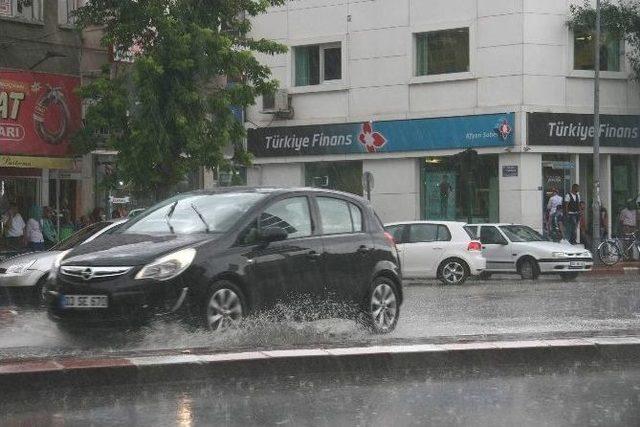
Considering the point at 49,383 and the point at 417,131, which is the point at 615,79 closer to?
the point at 417,131

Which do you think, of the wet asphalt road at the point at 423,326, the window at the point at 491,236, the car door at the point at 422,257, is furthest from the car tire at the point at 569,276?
the wet asphalt road at the point at 423,326

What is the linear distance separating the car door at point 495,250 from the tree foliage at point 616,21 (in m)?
9.19

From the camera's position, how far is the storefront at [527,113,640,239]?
116ft

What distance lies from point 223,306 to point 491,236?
17.6 metres

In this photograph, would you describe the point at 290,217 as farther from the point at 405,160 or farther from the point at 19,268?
the point at 405,160

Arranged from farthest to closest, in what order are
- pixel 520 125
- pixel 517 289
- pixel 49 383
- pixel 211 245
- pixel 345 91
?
pixel 345 91 < pixel 520 125 < pixel 517 289 < pixel 211 245 < pixel 49 383

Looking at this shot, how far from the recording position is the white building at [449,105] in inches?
1393

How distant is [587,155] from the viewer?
36844mm

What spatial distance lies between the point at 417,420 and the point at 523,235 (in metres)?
21.3

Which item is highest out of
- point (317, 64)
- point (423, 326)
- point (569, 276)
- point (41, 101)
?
point (317, 64)

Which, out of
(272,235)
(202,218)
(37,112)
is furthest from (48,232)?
(272,235)

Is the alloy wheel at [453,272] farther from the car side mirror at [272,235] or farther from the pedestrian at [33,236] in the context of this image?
the car side mirror at [272,235]

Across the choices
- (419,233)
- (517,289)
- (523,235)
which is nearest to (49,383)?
(517,289)

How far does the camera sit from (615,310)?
56.7 ft
